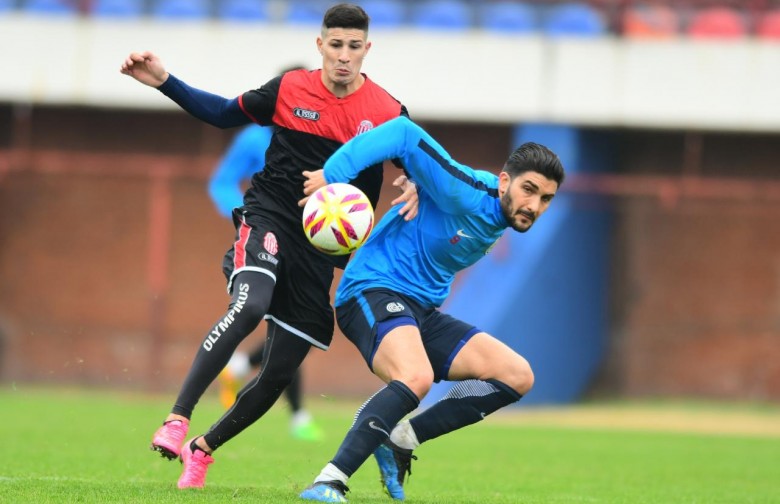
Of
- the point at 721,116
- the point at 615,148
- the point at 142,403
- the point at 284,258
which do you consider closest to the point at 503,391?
the point at 284,258

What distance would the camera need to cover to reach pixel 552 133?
1608cm

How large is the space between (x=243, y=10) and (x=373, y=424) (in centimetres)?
1173

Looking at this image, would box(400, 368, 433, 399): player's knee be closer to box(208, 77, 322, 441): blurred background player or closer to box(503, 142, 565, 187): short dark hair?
box(503, 142, 565, 187): short dark hair

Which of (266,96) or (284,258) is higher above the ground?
(266,96)

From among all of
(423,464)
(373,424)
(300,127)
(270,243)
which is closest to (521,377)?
A: (373,424)

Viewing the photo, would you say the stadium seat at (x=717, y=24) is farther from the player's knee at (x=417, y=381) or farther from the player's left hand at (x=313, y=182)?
the player's knee at (x=417, y=381)

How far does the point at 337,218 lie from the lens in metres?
6.03

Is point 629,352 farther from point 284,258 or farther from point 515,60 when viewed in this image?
point 284,258

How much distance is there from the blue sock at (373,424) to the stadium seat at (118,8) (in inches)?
456

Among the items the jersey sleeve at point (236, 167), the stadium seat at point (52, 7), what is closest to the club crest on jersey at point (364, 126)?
the jersey sleeve at point (236, 167)

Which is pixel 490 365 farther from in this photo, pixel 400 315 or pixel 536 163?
pixel 536 163

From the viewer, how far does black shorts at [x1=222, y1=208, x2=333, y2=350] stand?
6.51m

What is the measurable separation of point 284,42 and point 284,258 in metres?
10.1

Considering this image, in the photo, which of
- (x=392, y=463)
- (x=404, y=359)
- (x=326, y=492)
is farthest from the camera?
(x=392, y=463)
